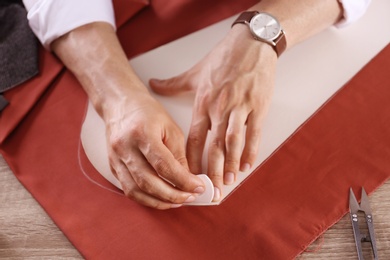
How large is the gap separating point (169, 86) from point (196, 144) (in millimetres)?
155

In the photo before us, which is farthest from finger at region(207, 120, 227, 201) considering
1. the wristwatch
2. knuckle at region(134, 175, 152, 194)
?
the wristwatch

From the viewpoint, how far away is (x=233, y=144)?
75 centimetres

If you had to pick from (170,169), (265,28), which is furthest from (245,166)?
(265,28)

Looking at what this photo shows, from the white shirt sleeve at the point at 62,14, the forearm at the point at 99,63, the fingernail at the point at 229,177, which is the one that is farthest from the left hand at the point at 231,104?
the white shirt sleeve at the point at 62,14

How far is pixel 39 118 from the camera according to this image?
0.87m

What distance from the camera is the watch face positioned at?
0.83 meters

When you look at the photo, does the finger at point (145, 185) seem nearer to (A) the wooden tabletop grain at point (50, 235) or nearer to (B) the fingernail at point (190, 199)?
(B) the fingernail at point (190, 199)

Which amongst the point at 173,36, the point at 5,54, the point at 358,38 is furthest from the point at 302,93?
the point at 5,54

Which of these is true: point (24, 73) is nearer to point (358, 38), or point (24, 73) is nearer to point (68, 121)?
point (68, 121)

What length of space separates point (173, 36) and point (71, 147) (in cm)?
32

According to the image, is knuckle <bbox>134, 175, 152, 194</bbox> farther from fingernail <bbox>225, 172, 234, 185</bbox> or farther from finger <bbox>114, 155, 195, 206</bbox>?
fingernail <bbox>225, 172, 234, 185</bbox>

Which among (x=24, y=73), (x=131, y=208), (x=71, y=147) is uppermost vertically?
(x=24, y=73)

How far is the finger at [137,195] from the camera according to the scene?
2.42ft

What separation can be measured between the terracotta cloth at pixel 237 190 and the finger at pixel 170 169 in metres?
0.06
